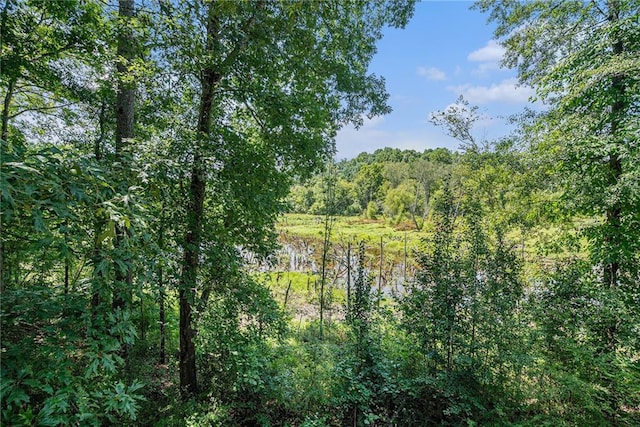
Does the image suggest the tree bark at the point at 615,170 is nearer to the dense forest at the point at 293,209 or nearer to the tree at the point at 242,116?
the dense forest at the point at 293,209

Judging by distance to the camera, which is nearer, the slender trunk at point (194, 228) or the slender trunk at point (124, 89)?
the slender trunk at point (124, 89)

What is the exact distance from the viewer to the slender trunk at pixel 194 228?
3.05 metres

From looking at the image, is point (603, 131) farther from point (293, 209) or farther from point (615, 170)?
point (293, 209)

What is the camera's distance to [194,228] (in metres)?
3.33

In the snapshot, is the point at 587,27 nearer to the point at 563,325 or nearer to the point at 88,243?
the point at 563,325

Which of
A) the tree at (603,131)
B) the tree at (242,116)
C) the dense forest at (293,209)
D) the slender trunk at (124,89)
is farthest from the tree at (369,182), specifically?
the slender trunk at (124,89)

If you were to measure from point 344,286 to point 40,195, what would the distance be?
437 inches

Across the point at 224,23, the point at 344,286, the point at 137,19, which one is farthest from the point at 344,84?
the point at 344,286

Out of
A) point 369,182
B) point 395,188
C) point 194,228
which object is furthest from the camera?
point 395,188

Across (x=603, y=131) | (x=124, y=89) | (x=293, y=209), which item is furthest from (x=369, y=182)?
(x=124, y=89)

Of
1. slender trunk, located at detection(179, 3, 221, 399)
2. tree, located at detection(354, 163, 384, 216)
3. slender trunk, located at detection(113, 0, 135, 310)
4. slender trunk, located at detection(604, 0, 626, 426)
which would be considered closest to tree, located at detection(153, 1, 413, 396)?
slender trunk, located at detection(179, 3, 221, 399)

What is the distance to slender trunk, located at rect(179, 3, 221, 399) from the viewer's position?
120 inches

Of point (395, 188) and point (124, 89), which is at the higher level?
point (395, 188)

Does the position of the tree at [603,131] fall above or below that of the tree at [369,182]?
below
